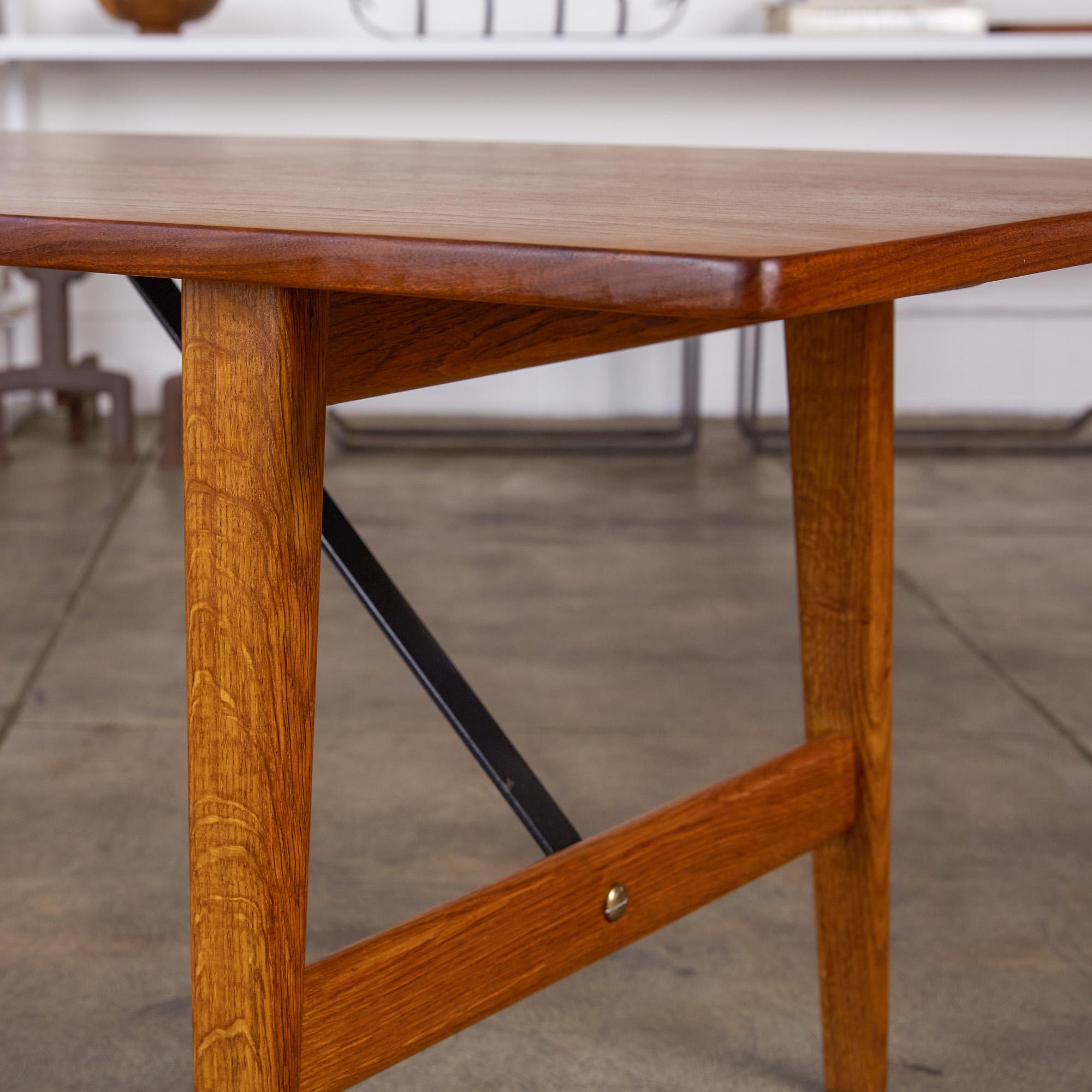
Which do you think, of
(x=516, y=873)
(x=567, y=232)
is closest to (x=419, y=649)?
(x=516, y=873)

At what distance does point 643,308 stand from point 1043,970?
1.06 meters

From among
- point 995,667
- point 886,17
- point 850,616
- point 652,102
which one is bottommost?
point 995,667

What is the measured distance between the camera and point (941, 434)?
3.79 meters

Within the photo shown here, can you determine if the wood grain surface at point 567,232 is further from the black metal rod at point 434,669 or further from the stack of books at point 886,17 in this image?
the stack of books at point 886,17

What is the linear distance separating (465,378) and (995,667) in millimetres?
1559

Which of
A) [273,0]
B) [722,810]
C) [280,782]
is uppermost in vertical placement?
[273,0]

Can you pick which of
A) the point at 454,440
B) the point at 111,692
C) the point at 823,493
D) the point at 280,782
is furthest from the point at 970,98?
the point at 280,782

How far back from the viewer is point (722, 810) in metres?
0.94

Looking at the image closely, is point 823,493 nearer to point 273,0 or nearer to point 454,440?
point 454,440

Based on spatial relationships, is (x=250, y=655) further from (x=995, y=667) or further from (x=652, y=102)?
(x=652, y=102)

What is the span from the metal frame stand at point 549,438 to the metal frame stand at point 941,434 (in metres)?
0.15

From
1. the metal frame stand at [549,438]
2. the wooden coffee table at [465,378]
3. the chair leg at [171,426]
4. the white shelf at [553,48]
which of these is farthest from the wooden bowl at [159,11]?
the wooden coffee table at [465,378]

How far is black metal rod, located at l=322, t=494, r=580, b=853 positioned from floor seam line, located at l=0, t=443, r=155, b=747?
3.56 ft

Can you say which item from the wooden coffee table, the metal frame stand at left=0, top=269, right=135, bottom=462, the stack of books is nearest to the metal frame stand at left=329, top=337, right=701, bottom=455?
the metal frame stand at left=0, top=269, right=135, bottom=462
